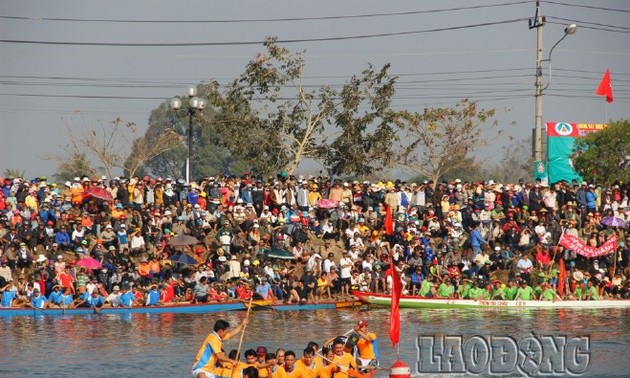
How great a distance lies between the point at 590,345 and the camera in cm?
3275

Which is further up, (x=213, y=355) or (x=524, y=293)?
(x=213, y=355)

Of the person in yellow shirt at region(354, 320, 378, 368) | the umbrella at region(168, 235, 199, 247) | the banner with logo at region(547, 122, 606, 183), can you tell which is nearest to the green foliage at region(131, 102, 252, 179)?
the banner with logo at region(547, 122, 606, 183)

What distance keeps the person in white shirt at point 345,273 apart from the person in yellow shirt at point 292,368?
1738 centimetres

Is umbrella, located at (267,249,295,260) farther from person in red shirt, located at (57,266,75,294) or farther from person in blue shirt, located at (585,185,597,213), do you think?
person in blue shirt, located at (585,185,597,213)

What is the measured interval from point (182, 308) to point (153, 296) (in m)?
0.99

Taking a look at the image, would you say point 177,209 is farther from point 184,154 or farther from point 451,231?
point 184,154

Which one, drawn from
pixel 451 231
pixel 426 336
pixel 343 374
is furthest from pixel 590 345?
pixel 343 374

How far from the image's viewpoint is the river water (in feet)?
95.9

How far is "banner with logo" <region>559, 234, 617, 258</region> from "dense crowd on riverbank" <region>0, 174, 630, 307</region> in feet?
1.24

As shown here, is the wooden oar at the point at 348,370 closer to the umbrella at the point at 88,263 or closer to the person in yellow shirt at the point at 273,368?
the person in yellow shirt at the point at 273,368

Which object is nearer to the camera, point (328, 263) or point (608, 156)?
point (328, 263)

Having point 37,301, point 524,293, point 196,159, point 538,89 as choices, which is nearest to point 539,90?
point 538,89

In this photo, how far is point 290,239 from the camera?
39375mm

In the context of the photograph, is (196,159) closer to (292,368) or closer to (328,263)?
(328,263)
